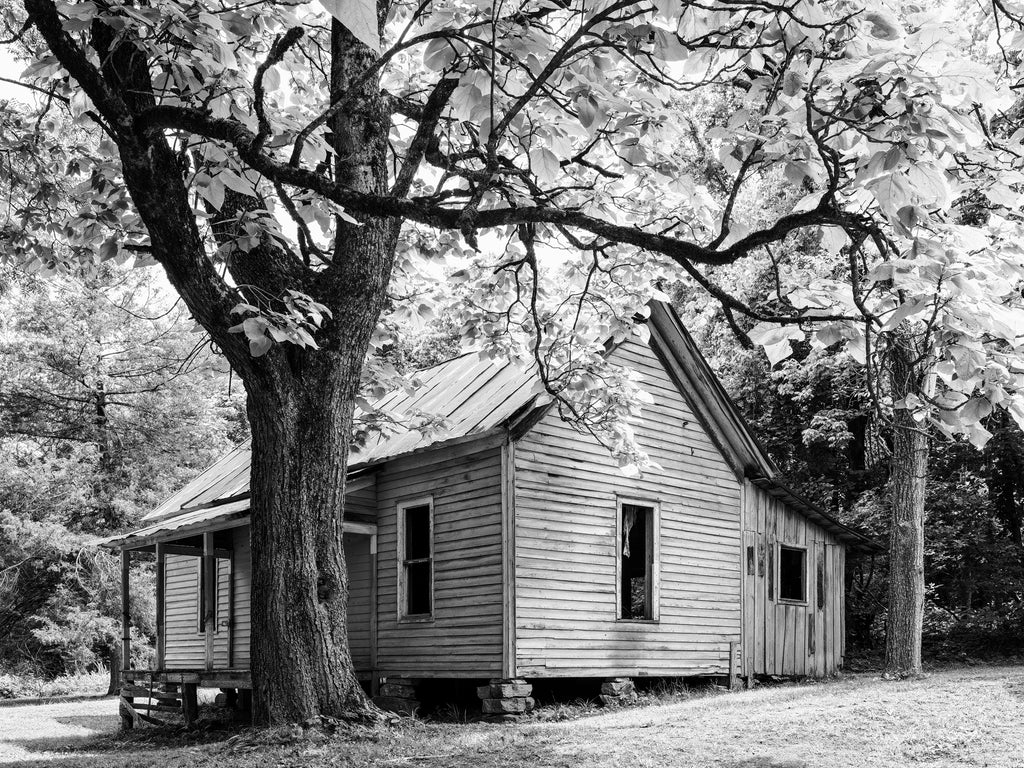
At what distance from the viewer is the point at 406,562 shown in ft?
50.6

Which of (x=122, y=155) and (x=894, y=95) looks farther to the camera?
(x=122, y=155)

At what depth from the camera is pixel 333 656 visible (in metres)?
8.51

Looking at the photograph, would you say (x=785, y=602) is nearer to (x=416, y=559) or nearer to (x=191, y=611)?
(x=416, y=559)

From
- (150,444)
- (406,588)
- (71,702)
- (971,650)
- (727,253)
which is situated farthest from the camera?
(150,444)

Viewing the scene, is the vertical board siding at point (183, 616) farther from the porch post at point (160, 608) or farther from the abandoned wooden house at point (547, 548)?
the abandoned wooden house at point (547, 548)

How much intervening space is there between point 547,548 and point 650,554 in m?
2.32

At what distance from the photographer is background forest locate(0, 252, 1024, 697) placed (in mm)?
25750

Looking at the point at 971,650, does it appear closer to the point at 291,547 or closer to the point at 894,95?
the point at 291,547

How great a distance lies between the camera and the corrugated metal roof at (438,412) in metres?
13.8

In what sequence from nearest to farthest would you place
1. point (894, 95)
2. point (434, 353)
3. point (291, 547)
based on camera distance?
1. point (894, 95)
2. point (291, 547)
3. point (434, 353)

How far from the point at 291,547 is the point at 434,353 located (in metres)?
33.4

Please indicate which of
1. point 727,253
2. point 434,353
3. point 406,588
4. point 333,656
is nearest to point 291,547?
point 333,656

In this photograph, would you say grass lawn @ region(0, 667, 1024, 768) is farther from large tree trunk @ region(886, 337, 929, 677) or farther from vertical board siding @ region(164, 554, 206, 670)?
vertical board siding @ region(164, 554, 206, 670)

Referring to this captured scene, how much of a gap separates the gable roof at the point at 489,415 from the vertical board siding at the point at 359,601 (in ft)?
4.19
